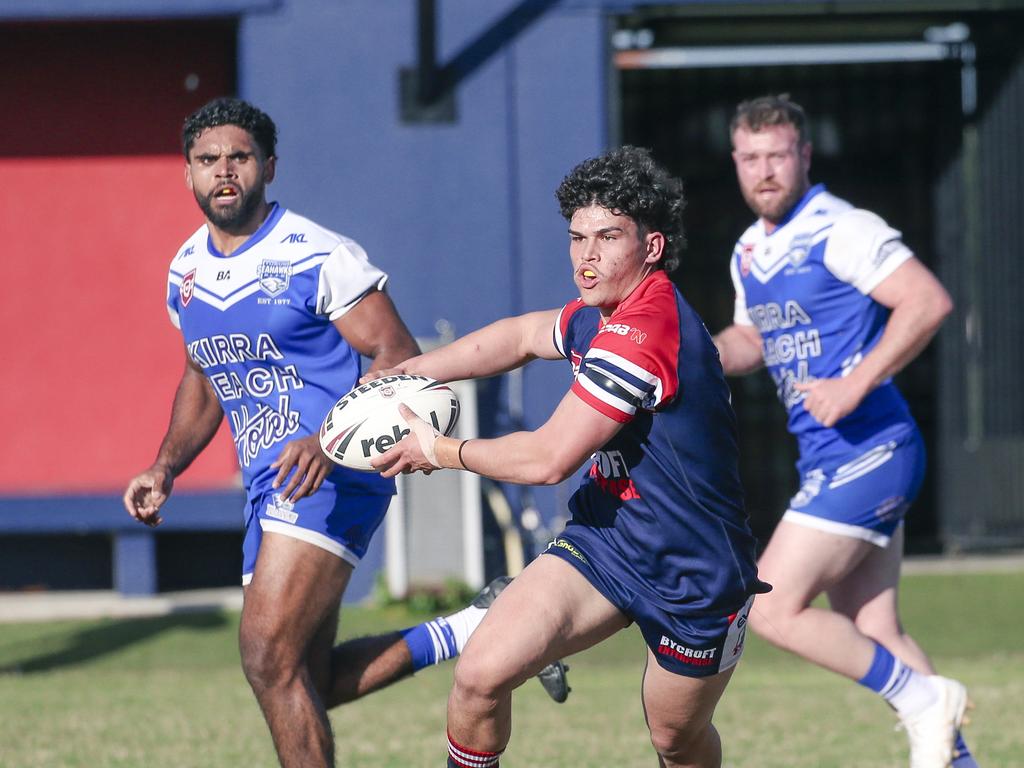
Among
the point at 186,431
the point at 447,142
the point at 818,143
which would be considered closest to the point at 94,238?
the point at 447,142

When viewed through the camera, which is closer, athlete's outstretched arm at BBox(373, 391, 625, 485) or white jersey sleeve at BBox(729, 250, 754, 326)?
athlete's outstretched arm at BBox(373, 391, 625, 485)

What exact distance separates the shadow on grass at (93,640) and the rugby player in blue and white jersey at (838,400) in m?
4.75

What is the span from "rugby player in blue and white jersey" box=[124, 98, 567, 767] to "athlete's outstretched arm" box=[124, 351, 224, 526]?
16mm

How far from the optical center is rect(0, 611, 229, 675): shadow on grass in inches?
330

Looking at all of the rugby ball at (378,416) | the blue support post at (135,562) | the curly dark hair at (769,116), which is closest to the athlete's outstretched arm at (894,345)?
the curly dark hair at (769,116)

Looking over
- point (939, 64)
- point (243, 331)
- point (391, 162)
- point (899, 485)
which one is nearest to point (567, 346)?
point (243, 331)

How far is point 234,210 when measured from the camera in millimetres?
4656

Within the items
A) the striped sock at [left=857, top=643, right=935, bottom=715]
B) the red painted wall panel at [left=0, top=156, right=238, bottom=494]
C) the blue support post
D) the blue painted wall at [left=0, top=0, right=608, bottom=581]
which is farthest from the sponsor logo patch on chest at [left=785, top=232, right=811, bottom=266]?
the red painted wall panel at [left=0, top=156, right=238, bottom=494]

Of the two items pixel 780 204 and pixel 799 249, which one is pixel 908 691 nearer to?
pixel 799 249

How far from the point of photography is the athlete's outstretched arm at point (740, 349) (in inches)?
217

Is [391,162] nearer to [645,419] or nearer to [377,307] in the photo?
[377,307]

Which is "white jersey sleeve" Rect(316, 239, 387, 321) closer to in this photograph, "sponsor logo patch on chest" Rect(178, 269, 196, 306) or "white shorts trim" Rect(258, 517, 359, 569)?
"sponsor logo patch on chest" Rect(178, 269, 196, 306)

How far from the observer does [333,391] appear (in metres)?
4.65

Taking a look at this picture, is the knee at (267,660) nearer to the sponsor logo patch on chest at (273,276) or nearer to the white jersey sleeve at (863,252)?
the sponsor logo patch on chest at (273,276)
